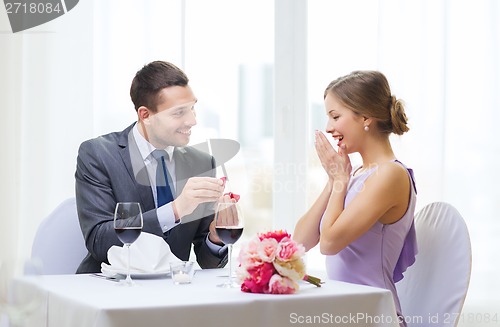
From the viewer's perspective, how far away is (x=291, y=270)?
5.22ft

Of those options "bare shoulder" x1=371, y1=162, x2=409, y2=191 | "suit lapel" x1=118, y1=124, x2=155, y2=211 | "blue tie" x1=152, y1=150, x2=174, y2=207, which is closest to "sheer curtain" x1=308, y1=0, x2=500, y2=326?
"bare shoulder" x1=371, y1=162, x2=409, y2=191

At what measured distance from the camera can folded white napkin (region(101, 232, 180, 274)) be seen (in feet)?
5.91

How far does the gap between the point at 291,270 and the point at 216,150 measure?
142cm

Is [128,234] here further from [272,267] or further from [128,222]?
[272,267]

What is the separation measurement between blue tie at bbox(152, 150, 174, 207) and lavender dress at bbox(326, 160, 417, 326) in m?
0.53

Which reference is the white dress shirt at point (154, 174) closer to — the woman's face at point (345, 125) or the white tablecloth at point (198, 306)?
the white tablecloth at point (198, 306)

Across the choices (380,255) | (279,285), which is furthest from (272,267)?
(380,255)

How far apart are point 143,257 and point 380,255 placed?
66cm

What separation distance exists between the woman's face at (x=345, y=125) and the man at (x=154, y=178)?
1.40 ft

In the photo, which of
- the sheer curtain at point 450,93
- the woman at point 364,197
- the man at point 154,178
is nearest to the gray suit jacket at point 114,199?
the man at point 154,178

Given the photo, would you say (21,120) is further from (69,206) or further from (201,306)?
(201,306)

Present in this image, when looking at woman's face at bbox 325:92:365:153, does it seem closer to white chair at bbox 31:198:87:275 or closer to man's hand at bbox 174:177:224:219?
man's hand at bbox 174:177:224:219

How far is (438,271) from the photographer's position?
2.05m

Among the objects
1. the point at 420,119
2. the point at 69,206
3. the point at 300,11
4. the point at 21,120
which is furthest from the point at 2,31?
the point at 420,119
